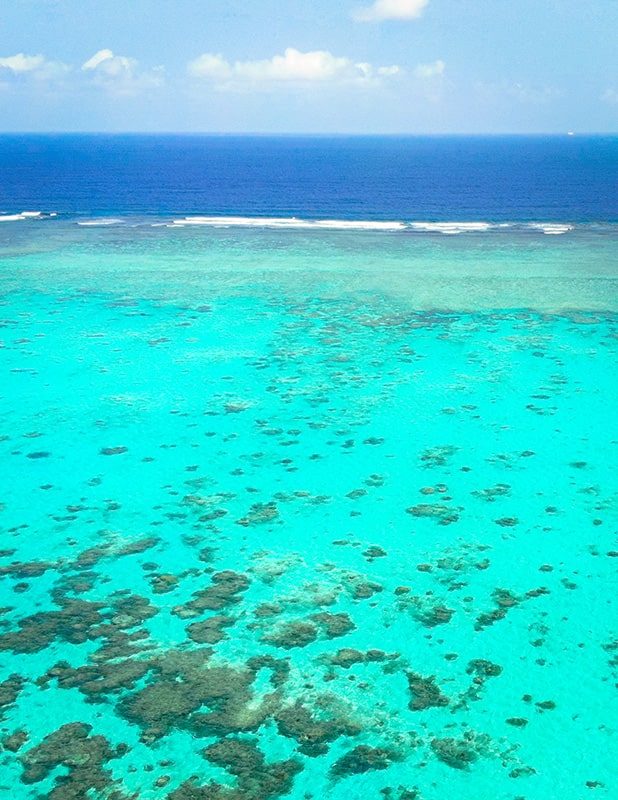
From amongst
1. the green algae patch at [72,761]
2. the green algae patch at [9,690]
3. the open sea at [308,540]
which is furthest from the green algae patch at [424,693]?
the green algae patch at [9,690]

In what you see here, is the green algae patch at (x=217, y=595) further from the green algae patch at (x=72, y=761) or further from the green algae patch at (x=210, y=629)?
the green algae patch at (x=72, y=761)

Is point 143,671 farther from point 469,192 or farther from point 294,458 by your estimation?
point 469,192

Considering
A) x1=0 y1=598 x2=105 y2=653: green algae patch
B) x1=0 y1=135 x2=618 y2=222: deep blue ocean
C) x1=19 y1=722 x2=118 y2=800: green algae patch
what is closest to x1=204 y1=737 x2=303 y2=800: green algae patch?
x1=19 y1=722 x2=118 y2=800: green algae patch

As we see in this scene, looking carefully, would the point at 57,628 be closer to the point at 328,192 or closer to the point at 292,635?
the point at 292,635

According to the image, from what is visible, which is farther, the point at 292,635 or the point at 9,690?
the point at 292,635

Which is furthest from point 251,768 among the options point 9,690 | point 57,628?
point 57,628

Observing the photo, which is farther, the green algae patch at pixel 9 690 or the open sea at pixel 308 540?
the green algae patch at pixel 9 690
